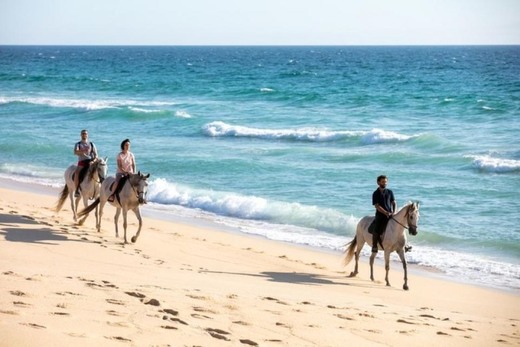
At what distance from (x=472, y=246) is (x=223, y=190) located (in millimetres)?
9427

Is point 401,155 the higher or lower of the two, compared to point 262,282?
higher

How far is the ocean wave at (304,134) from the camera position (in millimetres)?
34312

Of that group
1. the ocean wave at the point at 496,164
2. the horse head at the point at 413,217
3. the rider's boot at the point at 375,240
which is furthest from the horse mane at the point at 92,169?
the ocean wave at the point at 496,164

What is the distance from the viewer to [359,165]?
28.4 meters

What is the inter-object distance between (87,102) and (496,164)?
115 feet

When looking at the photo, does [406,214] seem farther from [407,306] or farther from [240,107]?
[240,107]

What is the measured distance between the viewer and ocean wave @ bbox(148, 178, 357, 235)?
63.9ft

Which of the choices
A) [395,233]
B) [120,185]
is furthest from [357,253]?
[120,185]

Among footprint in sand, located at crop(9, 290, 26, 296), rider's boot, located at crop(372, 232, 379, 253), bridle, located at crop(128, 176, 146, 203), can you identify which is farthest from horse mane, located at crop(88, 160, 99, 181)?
footprint in sand, located at crop(9, 290, 26, 296)

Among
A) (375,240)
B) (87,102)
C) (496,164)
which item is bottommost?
(375,240)

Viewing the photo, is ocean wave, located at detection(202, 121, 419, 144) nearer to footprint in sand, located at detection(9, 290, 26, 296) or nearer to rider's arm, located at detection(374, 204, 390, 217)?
rider's arm, located at detection(374, 204, 390, 217)

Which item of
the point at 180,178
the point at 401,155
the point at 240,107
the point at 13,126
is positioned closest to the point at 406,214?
the point at 180,178

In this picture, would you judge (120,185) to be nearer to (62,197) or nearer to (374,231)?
(62,197)

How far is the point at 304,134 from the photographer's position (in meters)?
36.4
